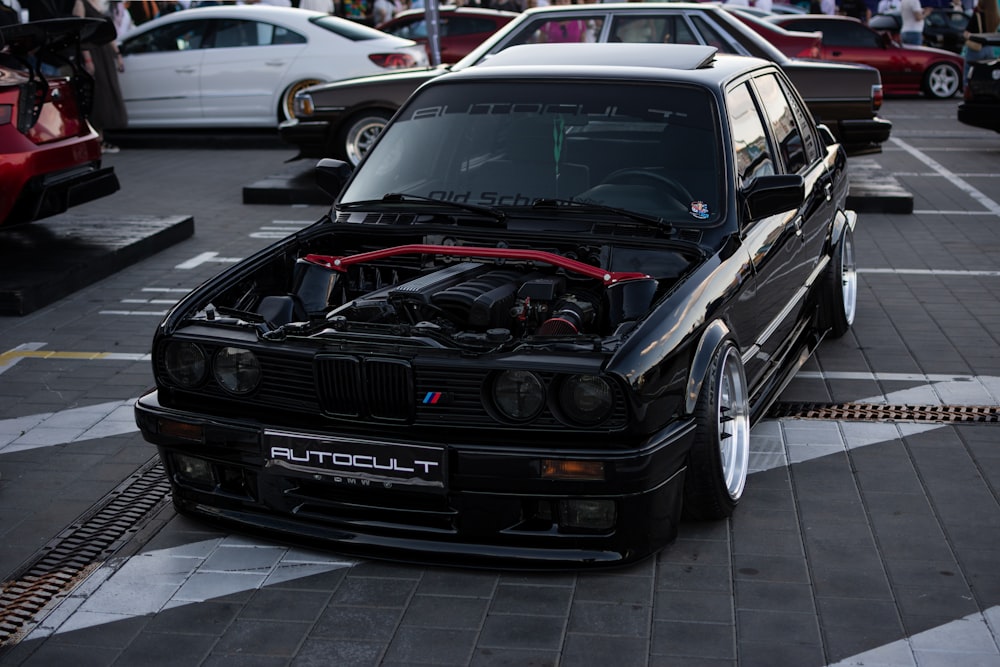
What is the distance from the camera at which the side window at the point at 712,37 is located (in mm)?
11758

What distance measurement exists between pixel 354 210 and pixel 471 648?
2182 mm

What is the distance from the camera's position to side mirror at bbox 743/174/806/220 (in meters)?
4.83

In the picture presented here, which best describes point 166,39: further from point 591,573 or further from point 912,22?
point 912,22

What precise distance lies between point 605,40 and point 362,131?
8.09ft

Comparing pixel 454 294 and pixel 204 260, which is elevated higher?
pixel 454 294

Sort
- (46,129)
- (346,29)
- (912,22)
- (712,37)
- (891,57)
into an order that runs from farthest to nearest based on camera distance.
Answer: (912,22) < (891,57) < (346,29) < (712,37) < (46,129)

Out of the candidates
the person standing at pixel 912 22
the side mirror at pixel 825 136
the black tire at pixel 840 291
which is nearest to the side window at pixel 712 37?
the side mirror at pixel 825 136

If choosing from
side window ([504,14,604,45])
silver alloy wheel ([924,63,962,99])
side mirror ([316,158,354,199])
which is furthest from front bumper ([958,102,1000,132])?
side mirror ([316,158,354,199])

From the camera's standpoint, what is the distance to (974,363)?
6.37 metres

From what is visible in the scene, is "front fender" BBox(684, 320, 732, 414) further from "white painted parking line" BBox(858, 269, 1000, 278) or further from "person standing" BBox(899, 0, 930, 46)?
"person standing" BBox(899, 0, 930, 46)

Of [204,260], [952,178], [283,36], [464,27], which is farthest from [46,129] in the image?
[464,27]

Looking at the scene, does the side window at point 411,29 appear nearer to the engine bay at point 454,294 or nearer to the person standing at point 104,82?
the person standing at point 104,82

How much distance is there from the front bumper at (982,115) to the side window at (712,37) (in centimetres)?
386

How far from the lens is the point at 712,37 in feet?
38.6
